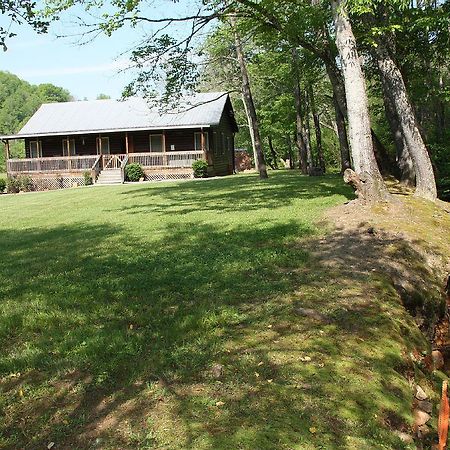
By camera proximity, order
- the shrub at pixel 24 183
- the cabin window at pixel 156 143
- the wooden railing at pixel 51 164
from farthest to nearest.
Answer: the cabin window at pixel 156 143, the wooden railing at pixel 51 164, the shrub at pixel 24 183

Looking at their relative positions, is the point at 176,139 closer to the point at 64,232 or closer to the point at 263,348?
the point at 64,232

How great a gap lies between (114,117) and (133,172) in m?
5.33

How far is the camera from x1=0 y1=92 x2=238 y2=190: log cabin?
3064 centimetres

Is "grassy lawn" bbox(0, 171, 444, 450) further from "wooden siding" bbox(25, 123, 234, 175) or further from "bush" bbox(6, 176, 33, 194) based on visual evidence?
"wooden siding" bbox(25, 123, 234, 175)

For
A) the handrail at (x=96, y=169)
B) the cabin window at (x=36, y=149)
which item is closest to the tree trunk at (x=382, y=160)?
the handrail at (x=96, y=169)

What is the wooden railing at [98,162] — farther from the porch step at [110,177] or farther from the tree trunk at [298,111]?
the tree trunk at [298,111]

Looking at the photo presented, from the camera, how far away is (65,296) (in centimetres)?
564

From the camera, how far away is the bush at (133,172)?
97.7 ft

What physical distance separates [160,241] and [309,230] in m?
2.49

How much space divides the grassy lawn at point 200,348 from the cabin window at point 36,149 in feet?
91.0

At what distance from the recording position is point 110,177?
30062mm

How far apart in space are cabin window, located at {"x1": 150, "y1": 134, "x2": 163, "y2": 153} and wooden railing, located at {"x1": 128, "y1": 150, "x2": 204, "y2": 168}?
2.28 metres

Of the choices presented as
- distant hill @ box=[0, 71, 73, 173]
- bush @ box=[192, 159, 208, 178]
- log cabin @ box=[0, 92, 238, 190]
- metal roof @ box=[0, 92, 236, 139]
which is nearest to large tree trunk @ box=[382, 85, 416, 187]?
bush @ box=[192, 159, 208, 178]

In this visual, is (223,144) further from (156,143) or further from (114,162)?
(114,162)
